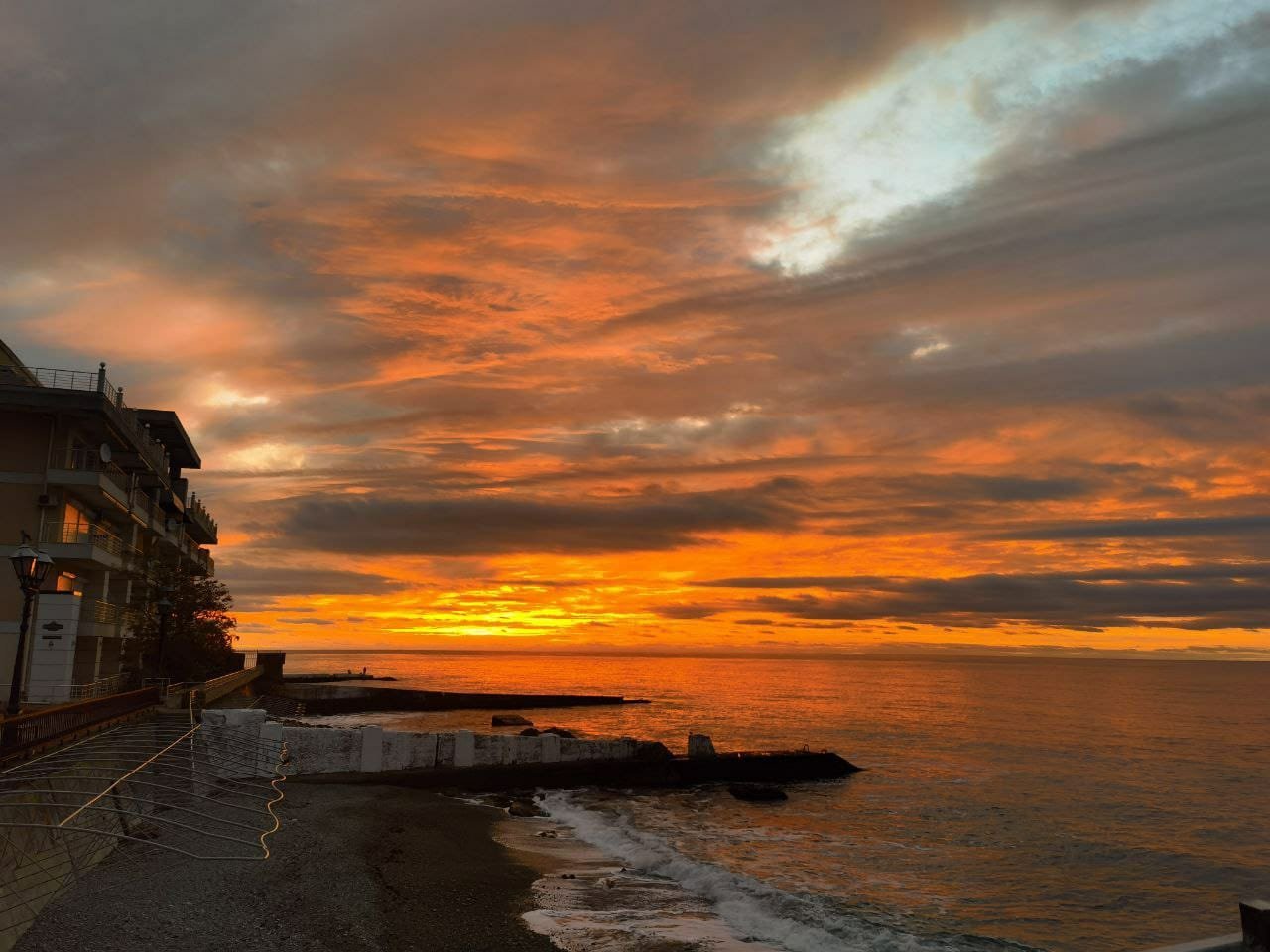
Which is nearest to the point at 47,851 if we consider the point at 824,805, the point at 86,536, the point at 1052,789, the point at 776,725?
the point at 86,536

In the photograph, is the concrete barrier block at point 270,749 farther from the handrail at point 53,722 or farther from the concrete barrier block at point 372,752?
the handrail at point 53,722

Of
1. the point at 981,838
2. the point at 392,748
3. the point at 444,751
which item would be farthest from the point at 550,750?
the point at 981,838

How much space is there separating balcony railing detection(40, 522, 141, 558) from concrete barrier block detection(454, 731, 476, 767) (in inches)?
821

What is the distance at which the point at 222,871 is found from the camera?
68.9ft

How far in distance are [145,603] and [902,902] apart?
51705mm

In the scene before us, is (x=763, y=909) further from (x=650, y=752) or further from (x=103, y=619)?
(x=103, y=619)

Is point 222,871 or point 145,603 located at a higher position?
point 145,603

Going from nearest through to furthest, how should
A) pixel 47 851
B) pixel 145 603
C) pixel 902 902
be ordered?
1. pixel 47 851
2. pixel 902 902
3. pixel 145 603

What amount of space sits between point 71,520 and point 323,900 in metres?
34.5

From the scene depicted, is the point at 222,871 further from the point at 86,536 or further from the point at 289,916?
the point at 86,536

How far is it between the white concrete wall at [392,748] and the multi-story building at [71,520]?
8.40m

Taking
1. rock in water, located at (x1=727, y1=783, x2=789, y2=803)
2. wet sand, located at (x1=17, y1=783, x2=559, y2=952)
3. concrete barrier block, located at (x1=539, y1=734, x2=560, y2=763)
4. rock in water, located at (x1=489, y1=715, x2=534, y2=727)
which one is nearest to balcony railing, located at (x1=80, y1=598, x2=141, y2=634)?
wet sand, located at (x1=17, y1=783, x2=559, y2=952)

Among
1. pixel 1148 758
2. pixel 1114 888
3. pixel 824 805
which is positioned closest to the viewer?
pixel 1114 888

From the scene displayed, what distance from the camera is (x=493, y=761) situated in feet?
147
